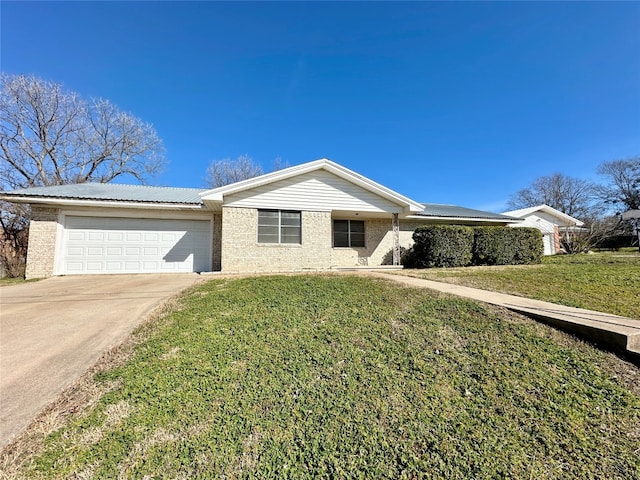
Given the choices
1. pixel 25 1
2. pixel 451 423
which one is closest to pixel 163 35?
pixel 25 1

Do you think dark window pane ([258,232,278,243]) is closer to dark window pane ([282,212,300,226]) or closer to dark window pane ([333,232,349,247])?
dark window pane ([282,212,300,226])

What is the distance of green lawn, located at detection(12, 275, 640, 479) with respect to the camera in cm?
204

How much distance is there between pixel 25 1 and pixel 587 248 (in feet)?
104

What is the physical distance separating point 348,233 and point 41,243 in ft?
40.7

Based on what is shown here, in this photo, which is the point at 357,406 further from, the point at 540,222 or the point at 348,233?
the point at 540,222

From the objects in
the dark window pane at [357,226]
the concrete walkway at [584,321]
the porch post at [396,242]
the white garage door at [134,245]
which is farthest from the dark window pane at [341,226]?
the concrete walkway at [584,321]

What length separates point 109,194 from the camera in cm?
1139

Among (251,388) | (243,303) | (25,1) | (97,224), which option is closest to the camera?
(251,388)

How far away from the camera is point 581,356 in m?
3.33

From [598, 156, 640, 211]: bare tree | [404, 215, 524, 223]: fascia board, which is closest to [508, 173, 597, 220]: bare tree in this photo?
[598, 156, 640, 211]: bare tree

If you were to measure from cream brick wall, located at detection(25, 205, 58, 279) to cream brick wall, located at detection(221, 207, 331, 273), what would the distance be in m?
6.26

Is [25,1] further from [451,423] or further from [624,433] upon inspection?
[624,433]

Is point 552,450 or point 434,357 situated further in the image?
point 434,357

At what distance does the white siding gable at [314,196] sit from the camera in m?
11.1
